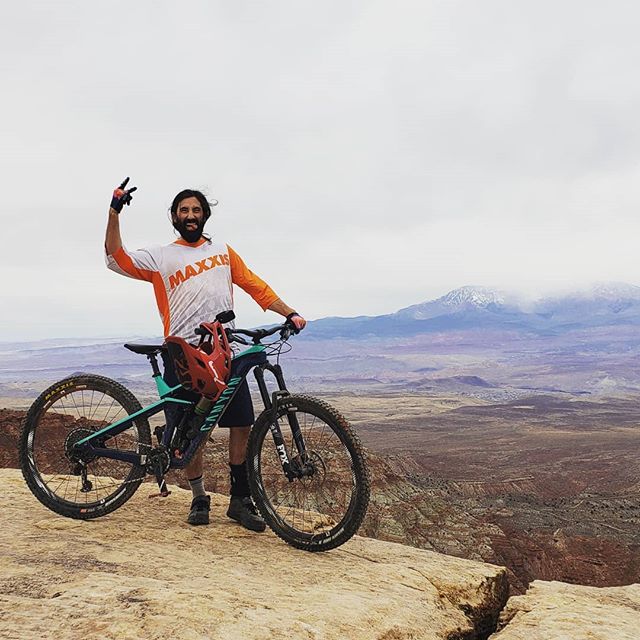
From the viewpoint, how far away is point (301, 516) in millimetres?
4902

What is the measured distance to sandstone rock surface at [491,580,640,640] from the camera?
3490mm

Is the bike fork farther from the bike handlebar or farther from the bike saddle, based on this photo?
the bike saddle

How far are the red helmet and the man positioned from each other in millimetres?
336

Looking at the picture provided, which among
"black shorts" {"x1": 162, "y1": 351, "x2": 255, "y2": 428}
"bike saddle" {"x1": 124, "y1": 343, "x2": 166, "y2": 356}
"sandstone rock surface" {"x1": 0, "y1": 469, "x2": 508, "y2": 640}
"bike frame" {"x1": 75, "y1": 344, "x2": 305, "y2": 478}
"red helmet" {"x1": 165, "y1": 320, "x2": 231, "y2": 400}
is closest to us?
"sandstone rock surface" {"x1": 0, "y1": 469, "x2": 508, "y2": 640}

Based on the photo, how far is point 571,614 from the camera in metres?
3.86

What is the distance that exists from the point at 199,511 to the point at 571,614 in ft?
9.55

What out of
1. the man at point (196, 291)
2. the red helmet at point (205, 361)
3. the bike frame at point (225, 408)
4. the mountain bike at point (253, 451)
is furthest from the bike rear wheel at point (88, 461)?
the red helmet at point (205, 361)

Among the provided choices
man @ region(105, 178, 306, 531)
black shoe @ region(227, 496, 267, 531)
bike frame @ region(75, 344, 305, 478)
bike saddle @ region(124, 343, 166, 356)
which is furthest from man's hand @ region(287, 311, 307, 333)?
black shoe @ region(227, 496, 267, 531)

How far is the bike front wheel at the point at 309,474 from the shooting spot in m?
4.21

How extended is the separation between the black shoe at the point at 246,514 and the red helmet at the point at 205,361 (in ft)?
3.57

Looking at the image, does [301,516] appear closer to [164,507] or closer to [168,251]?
[164,507]

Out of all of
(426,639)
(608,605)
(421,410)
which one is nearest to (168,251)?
(426,639)

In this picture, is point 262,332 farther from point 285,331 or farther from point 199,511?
point 199,511

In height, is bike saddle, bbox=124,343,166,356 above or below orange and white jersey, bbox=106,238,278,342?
below
